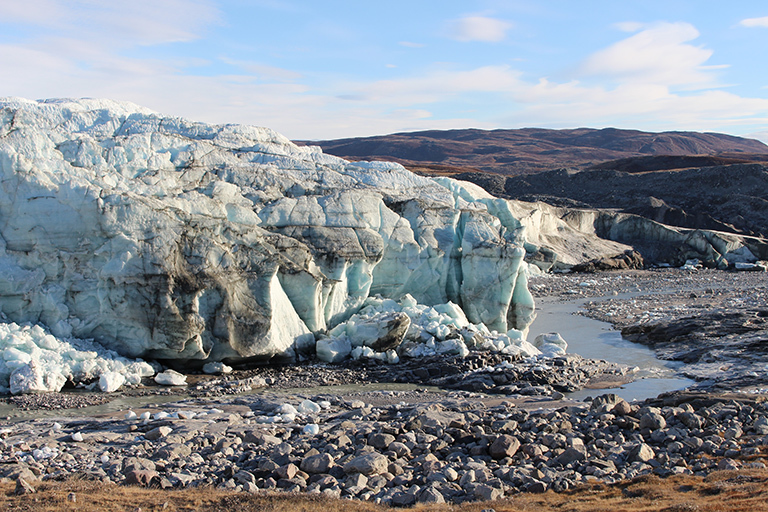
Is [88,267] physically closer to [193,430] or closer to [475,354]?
[193,430]

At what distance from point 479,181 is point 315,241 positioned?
57424mm

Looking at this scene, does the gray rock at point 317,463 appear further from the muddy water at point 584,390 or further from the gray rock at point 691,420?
the gray rock at point 691,420

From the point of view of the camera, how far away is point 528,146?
150250 millimetres

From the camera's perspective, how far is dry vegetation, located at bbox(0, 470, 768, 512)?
684cm

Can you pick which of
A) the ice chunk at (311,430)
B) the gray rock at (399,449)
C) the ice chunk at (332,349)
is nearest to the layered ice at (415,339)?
the ice chunk at (332,349)

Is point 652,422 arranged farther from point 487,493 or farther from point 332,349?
point 332,349

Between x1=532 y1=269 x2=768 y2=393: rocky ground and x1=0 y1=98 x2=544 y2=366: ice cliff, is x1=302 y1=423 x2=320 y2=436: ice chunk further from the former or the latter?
x1=532 y1=269 x2=768 y2=393: rocky ground

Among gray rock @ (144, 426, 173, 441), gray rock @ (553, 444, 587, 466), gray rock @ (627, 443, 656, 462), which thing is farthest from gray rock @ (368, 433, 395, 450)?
gray rock @ (627, 443, 656, 462)

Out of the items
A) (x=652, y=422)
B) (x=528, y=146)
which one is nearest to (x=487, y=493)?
(x=652, y=422)

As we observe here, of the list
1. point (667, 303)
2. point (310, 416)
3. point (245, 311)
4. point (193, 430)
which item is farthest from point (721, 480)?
point (667, 303)

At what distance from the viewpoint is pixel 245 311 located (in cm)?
1526

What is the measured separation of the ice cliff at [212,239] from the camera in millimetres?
14664

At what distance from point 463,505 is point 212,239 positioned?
10.2 meters

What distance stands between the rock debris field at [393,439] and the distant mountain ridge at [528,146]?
106425 millimetres
